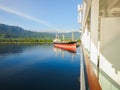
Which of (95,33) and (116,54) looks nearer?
(95,33)

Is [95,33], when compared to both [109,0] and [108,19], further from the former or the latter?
[109,0]

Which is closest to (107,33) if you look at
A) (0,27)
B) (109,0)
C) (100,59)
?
(100,59)

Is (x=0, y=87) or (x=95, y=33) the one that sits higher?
(x=95, y=33)

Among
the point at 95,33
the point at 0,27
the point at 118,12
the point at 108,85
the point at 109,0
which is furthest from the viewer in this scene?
the point at 0,27

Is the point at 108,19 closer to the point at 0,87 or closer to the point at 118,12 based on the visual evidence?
the point at 118,12

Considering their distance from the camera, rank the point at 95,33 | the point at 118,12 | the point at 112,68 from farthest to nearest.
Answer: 1. the point at 118,12
2. the point at 112,68
3. the point at 95,33

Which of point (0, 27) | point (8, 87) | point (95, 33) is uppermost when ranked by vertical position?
point (0, 27)

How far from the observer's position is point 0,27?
627 ft

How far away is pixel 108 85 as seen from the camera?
1.88m

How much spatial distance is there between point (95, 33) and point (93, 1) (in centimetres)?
32

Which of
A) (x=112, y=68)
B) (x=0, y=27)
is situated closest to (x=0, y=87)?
(x=112, y=68)

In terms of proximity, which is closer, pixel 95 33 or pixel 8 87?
pixel 95 33

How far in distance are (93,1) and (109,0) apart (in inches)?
41.2

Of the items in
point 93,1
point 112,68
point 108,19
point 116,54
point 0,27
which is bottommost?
point 112,68
